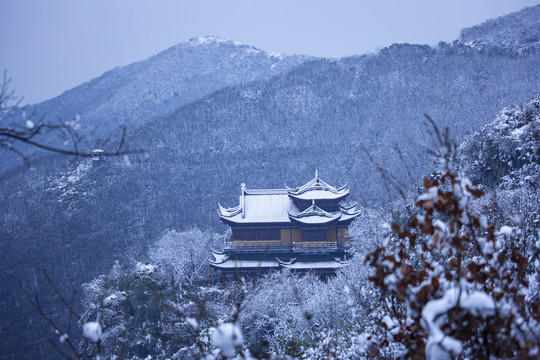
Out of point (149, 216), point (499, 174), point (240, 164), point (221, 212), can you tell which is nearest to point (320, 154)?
point (240, 164)

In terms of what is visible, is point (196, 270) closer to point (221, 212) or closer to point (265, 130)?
point (221, 212)

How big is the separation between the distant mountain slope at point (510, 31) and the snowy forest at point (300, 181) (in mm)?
565

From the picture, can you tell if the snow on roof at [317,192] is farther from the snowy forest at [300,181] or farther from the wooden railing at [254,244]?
the snowy forest at [300,181]

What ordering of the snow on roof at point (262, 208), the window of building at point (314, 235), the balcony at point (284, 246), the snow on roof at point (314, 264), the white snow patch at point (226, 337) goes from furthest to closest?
the snow on roof at point (262, 208)
the window of building at point (314, 235)
the balcony at point (284, 246)
the snow on roof at point (314, 264)
the white snow patch at point (226, 337)

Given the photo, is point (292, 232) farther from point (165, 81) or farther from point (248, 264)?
point (165, 81)

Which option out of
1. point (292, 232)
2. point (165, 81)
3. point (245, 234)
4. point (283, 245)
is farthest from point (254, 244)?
point (165, 81)

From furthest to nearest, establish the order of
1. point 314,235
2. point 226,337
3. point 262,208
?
point 262,208, point 314,235, point 226,337

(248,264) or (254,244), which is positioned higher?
(254,244)

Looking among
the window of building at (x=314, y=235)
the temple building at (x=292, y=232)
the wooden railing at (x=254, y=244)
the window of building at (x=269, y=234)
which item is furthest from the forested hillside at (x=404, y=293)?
the window of building at (x=269, y=234)

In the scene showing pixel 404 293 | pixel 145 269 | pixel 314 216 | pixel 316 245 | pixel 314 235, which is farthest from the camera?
pixel 314 235

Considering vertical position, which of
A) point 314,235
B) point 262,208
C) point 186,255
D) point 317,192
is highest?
point 317,192

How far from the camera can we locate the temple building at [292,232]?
69.1 feet

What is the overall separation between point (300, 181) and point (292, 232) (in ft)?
108

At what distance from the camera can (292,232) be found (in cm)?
2217
